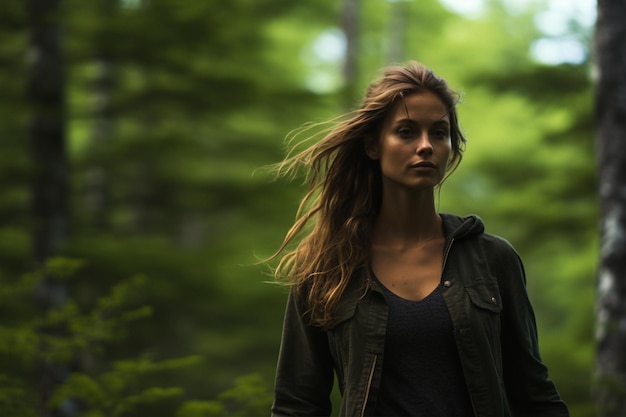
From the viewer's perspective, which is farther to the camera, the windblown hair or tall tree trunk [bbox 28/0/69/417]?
tall tree trunk [bbox 28/0/69/417]

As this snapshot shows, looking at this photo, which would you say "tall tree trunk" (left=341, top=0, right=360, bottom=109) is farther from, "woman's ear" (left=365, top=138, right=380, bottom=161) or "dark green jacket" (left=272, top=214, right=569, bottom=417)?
"dark green jacket" (left=272, top=214, right=569, bottom=417)

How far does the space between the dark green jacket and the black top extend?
3cm

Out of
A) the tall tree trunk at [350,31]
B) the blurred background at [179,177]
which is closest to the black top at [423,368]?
the blurred background at [179,177]

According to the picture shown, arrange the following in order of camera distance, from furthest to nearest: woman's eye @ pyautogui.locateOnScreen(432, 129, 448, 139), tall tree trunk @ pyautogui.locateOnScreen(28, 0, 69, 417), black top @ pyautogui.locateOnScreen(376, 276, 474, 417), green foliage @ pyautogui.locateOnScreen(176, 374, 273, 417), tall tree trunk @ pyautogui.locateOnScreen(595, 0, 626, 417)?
tall tree trunk @ pyautogui.locateOnScreen(28, 0, 69, 417) → tall tree trunk @ pyautogui.locateOnScreen(595, 0, 626, 417) → green foliage @ pyautogui.locateOnScreen(176, 374, 273, 417) → woman's eye @ pyautogui.locateOnScreen(432, 129, 448, 139) → black top @ pyautogui.locateOnScreen(376, 276, 474, 417)

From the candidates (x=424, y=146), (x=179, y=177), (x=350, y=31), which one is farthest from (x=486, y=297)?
(x=350, y=31)

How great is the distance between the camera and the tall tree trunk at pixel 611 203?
6910 mm

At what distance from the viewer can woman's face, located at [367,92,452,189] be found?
306cm

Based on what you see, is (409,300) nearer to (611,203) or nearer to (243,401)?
(243,401)

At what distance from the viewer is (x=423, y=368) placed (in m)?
→ 2.87

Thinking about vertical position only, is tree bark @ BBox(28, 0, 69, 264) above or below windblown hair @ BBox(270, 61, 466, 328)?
above

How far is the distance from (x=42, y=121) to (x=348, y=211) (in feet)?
24.6

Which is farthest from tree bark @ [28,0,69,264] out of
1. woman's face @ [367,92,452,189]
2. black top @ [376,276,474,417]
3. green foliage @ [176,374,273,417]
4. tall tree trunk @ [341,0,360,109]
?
tall tree trunk @ [341,0,360,109]

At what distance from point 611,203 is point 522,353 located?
14.6ft

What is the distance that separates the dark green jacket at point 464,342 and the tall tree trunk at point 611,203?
4.25m
